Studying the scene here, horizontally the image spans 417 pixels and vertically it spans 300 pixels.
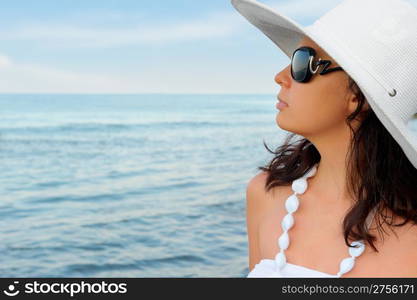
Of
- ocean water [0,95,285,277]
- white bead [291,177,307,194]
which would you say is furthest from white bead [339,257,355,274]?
ocean water [0,95,285,277]

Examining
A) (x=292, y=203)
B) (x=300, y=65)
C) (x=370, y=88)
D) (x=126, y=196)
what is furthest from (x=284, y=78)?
(x=126, y=196)

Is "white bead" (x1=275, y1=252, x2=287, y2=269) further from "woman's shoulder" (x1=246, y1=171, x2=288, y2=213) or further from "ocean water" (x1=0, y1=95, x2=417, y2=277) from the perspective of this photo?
"ocean water" (x1=0, y1=95, x2=417, y2=277)

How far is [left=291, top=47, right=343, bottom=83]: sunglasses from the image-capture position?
2146 millimetres

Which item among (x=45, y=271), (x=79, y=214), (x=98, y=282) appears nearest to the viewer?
(x=98, y=282)

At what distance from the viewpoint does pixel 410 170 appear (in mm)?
2262

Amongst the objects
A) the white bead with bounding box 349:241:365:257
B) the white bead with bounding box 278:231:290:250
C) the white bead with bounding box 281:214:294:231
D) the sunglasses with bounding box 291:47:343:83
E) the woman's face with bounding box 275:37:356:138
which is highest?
the sunglasses with bounding box 291:47:343:83

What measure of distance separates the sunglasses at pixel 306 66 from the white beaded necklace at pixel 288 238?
415mm

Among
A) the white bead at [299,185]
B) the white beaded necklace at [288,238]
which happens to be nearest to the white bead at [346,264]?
the white beaded necklace at [288,238]

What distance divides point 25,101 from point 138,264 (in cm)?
2955

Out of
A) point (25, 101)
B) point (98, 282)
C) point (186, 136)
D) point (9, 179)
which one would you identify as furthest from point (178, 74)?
point (98, 282)

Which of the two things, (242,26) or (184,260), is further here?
(242,26)

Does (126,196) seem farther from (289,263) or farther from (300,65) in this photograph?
(300,65)

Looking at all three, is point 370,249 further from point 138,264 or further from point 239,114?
point 239,114

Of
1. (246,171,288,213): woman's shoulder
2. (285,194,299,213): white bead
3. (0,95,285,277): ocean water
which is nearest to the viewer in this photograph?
(285,194,299,213): white bead
